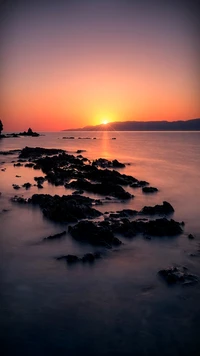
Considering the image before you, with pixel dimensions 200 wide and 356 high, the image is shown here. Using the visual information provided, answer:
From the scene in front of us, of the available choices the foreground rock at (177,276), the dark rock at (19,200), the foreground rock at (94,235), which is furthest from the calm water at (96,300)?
the dark rock at (19,200)

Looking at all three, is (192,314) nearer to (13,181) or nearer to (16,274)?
(16,274)

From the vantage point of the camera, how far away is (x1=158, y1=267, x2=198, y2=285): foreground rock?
8.35m

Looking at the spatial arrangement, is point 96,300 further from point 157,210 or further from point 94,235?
point 157,210

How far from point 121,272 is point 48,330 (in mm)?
3187

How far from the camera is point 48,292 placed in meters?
7.83

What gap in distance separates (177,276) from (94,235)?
3630 mm

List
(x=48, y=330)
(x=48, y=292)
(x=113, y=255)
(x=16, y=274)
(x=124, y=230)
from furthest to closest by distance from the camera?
(x=124, y=230), (x=113, y=255), (x=16, y=274), (x=48, y=292), (x=48, y=330)

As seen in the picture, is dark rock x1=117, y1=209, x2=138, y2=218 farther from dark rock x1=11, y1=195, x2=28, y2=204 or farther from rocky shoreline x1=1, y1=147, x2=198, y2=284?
dark rock x1=11, y1=195, x2=28, y2=204

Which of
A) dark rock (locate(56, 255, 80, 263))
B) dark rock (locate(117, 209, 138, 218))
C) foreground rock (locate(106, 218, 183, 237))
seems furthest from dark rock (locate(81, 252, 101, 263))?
dark rock (locate(117, 209, 138, 218))

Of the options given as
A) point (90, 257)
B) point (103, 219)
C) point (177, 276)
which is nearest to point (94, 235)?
point (90, 257)

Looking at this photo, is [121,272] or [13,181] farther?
[13,181]

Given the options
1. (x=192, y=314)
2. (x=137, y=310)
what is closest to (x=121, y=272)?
(x=137, y=310)

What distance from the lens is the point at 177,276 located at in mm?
8484

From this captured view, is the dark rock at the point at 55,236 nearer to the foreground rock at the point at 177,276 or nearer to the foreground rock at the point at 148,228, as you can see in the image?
the foreground rock at the point at 148,228
